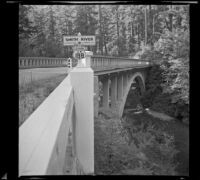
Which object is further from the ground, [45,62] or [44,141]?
[45,62]

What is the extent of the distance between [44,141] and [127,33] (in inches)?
103

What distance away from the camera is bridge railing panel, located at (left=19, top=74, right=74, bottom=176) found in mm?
1207

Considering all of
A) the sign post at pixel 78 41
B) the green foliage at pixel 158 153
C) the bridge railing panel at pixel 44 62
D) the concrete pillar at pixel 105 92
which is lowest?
the green foliage at pixel 158 153

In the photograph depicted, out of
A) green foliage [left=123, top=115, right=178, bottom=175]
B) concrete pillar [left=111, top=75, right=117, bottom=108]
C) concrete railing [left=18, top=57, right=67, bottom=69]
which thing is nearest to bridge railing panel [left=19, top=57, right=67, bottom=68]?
concrete railing [left=18, top=57, right=67, bottom=69]

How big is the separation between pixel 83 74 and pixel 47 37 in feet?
1.85

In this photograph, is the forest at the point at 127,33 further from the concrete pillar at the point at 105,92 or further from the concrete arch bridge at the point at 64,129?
the concrete pillar at the point at 105,92

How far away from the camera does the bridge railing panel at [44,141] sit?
121cm

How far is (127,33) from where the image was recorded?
3.58 m

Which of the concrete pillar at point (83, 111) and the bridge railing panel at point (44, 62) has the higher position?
the bridge railing panel at point (44, 62)

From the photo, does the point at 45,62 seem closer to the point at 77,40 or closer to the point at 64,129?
the point at 77,40

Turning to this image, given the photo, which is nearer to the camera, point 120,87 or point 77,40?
point 77,40

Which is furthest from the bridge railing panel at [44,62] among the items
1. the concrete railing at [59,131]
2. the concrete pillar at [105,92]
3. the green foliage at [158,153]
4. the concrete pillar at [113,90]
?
the concrete pillar at [113,90]

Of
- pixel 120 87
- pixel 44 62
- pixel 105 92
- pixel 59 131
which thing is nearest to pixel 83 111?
pixel 44 62

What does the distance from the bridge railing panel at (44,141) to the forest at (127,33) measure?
2.15 ft
